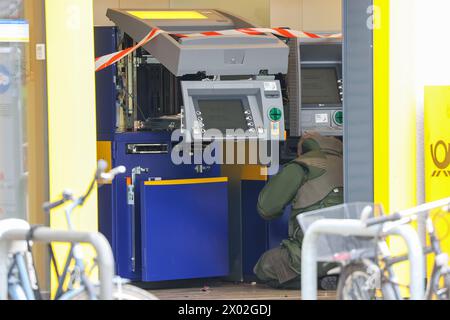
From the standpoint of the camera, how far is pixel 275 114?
8094 millimetres

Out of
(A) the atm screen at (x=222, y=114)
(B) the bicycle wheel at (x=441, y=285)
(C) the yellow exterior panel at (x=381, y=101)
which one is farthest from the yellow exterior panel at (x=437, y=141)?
(B) the bicycle wheel at (x=441, y=285)

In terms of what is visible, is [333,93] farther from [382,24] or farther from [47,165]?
[47,165]

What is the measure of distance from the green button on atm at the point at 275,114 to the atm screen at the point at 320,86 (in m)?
0.64

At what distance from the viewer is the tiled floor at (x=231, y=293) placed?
26.1 ft

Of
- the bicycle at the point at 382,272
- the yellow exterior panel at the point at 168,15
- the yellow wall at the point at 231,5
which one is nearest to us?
the bicycle at the point at 382,272

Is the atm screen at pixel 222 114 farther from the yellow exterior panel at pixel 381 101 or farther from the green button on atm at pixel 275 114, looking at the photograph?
the yellow exterior panel at pixel 381 101

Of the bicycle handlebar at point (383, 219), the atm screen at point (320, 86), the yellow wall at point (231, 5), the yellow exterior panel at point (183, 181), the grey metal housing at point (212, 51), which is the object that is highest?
the yellow wall at point (231, 5)

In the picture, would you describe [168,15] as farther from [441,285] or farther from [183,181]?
[441,285]

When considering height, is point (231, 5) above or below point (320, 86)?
above

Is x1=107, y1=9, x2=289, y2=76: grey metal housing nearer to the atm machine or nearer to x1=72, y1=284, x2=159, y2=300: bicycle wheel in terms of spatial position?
the atm machine

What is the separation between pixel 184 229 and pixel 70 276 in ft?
11.7

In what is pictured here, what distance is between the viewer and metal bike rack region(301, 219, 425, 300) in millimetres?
4531

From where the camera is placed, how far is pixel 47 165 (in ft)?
21.6

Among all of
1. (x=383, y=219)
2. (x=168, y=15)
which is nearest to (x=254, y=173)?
(x=168, y=15)
